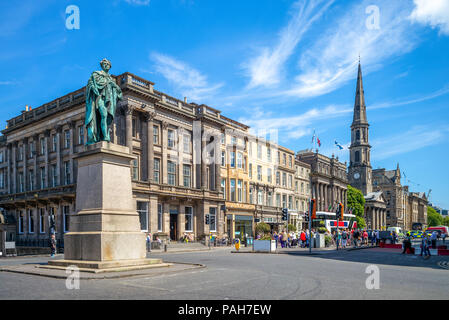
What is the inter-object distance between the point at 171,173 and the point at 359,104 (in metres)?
107

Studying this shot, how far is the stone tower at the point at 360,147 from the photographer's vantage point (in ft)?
443

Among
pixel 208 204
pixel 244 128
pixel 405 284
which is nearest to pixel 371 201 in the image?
pixel 244 128

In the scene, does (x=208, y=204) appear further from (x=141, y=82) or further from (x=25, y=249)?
(x=25, y=249)

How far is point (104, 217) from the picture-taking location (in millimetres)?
13758

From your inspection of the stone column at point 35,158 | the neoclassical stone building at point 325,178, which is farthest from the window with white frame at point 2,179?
the neoclassical stone building at point 325,178

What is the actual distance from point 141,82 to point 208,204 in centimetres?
1628

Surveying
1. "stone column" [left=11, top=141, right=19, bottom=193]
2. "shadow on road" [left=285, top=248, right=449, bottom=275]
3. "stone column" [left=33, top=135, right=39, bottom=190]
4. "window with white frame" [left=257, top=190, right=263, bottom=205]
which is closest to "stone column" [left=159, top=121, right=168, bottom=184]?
"stone column" [left=33, top=135, right=39, bottom=190]

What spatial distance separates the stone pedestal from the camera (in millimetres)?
13508

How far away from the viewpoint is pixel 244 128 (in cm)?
5847

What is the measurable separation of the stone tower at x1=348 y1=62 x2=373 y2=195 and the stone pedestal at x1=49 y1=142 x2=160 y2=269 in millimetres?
129899

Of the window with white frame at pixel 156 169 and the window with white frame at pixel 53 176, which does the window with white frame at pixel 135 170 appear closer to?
the window with white frame at pixel 156 169

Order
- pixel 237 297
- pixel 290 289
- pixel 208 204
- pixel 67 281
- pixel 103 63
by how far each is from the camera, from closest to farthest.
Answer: pixel 237 297 < pixel 290 289 < pixel 67 281 < pixel 103 63 < pixel 208 204

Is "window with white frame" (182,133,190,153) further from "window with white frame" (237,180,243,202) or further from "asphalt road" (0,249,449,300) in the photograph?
"asphalt road" (0,249,449,300)
